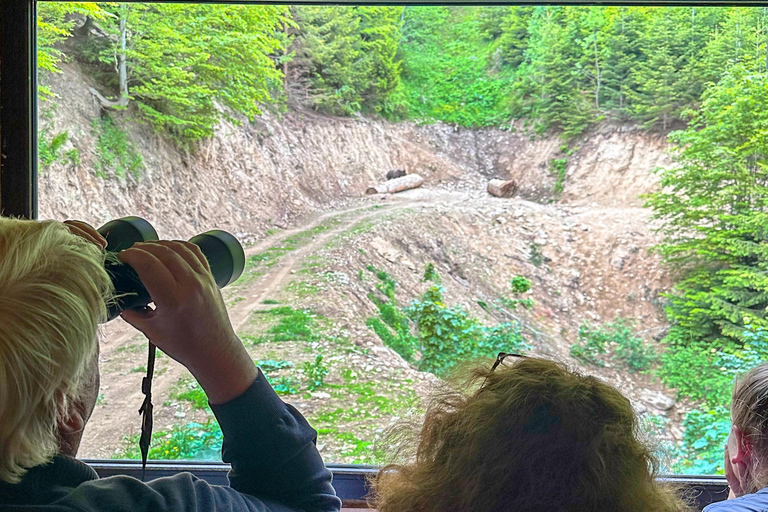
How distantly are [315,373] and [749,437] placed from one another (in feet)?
4.88

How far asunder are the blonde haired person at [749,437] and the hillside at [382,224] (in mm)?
1164

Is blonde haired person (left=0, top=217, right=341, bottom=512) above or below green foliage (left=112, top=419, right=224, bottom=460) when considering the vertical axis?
above

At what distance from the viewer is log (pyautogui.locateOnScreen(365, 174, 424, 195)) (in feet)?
8.27

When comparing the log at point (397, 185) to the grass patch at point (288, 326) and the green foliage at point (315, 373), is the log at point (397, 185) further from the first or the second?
the green foliage at point (315, 373)

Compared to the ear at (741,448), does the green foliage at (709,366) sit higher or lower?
lower

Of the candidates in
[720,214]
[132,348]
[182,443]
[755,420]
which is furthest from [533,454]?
[720,214]

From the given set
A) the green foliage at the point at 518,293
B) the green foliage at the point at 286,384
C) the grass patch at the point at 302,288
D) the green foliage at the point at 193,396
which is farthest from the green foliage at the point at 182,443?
the green foliage at the point at 518,293

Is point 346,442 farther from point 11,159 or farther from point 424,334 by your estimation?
point 11,159

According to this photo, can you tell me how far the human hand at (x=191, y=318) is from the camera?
563 mm

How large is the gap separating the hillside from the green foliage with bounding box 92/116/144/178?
0.9 inches

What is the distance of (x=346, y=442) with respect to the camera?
6.59 ft

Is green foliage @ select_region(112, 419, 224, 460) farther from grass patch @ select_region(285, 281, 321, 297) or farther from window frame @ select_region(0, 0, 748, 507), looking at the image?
grass patch @ select_region(285, 281, 321, 297)

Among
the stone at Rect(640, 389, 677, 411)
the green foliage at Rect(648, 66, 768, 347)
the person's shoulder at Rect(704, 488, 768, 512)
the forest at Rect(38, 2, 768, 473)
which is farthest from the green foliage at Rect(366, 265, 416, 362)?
the person's shoulder at Rect(704, 488, 768, 512)

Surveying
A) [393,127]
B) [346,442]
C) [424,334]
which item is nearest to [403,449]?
[346,442]
